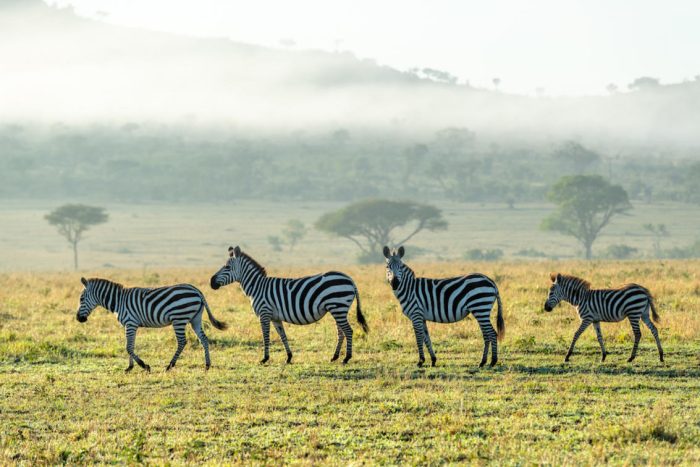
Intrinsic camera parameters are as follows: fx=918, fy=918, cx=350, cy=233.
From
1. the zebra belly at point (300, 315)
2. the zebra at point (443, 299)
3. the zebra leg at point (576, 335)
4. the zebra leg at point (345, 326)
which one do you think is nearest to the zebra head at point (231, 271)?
the zebra belly at point (300, 315)

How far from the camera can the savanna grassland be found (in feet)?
30.9

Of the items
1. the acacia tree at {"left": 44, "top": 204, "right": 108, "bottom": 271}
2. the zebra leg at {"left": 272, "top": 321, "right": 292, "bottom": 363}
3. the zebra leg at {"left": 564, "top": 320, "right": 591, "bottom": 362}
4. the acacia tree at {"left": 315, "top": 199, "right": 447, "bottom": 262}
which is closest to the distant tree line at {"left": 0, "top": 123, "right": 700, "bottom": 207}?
the acacia tree at {"left": 315, "top": 199, "right": 447, "bottom": 262}

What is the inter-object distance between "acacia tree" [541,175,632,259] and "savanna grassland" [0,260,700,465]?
227 ft

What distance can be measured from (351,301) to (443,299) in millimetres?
1532

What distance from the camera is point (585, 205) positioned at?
87625 millimetres

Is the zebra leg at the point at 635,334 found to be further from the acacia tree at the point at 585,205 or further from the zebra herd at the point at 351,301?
the acacia tree at the point at 585,205

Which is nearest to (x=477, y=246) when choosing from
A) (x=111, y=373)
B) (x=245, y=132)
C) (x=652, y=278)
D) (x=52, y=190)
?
(x=652, y=278)

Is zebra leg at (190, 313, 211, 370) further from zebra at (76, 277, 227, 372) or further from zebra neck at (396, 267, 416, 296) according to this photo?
zebra neck at (396, 267, 416, 296)

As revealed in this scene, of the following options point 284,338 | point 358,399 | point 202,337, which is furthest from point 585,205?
point 358,399

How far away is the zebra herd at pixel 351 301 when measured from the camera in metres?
15.0

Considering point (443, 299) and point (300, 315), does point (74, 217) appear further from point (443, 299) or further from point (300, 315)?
point (443, 299)

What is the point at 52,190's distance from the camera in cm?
13512

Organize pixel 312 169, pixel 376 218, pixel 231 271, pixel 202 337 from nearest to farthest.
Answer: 1. pixel 202 337
2. pixel 231 271
3. pixel 376 218
4. pixel 312 169

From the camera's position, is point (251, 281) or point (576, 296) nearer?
point (576, 296)
